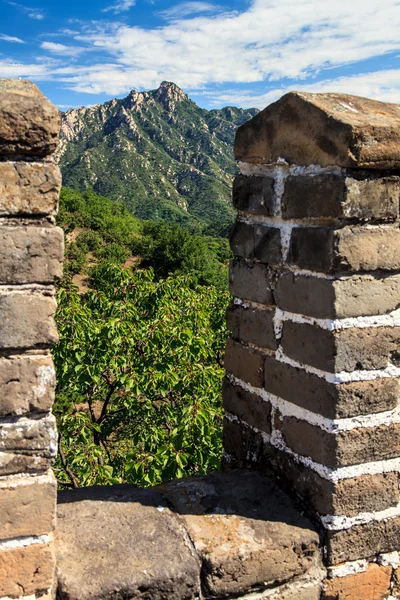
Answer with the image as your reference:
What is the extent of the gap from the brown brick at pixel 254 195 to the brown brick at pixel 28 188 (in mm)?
853

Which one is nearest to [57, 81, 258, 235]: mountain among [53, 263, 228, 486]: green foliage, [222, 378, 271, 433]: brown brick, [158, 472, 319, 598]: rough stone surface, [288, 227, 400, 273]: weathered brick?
[53, 263, 228, 486]: green foliage

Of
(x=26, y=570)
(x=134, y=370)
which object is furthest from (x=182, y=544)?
(x=134, y=370)

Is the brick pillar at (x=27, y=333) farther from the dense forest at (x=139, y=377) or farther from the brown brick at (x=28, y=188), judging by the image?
the dense forest at (x=139, y=377)

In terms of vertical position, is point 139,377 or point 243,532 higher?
point 243,532

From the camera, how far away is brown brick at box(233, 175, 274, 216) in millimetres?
1983

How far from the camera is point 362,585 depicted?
1.83 metres

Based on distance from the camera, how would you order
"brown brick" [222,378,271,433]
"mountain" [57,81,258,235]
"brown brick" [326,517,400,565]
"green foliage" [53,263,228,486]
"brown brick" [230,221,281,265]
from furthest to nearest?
"mountain" [57,81,258,235] < "green foliage" [53,263,228,486] < "brown brick" [222,378,271,433] < "brown brick" [230,221,281,265] < "brown brick" [326,517,400,565]

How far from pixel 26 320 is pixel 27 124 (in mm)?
456

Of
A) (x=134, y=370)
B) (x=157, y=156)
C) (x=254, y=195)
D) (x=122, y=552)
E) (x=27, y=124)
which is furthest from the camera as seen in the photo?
(x=157, y=156)

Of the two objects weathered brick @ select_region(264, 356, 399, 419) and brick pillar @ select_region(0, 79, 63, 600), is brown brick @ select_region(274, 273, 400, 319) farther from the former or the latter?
brick pillar @ select_region(0, 79, 63, 600)

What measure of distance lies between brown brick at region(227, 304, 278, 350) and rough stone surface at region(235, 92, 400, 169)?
54cm

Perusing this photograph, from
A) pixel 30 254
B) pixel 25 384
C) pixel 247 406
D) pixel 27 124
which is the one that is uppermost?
pixel 27 124

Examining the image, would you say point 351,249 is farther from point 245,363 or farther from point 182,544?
point 182,544

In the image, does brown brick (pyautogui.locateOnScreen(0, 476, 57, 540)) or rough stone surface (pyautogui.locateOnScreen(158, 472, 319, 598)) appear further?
rough stone surface (pyautogui.locateOnScreen(158, 472, 319, 598))
